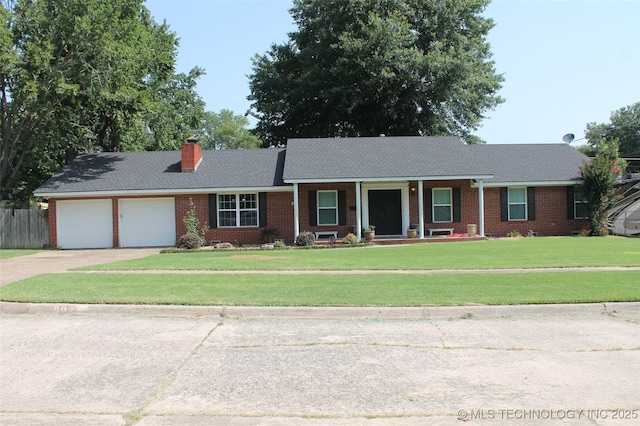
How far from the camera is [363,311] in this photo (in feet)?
27.6

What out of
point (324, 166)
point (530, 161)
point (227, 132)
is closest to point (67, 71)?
point (324, 166)

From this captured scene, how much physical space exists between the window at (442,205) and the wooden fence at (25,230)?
18.0 m

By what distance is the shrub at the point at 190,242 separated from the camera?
2134cm

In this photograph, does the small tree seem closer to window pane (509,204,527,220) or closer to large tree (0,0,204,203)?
window pane (509,204,527,220)

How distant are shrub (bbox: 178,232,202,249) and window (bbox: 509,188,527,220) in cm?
1444

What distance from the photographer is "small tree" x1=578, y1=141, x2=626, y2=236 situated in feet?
74.4

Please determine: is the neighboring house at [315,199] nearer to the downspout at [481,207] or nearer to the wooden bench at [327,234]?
the downspout at [481,207]

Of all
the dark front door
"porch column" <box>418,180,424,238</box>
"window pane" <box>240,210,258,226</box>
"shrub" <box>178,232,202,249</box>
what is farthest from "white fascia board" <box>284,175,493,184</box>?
"shrub" <box>178,232,202,249</box>

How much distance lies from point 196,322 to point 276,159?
18382mm

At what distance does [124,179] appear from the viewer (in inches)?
942

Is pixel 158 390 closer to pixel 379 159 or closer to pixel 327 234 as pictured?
pixel 327 234

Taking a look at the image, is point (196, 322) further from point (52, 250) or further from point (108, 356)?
point (52, 250)

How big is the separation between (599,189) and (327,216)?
1219cm

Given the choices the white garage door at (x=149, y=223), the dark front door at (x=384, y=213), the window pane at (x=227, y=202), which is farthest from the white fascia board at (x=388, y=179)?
the white garage door at (x=149, y=223)
